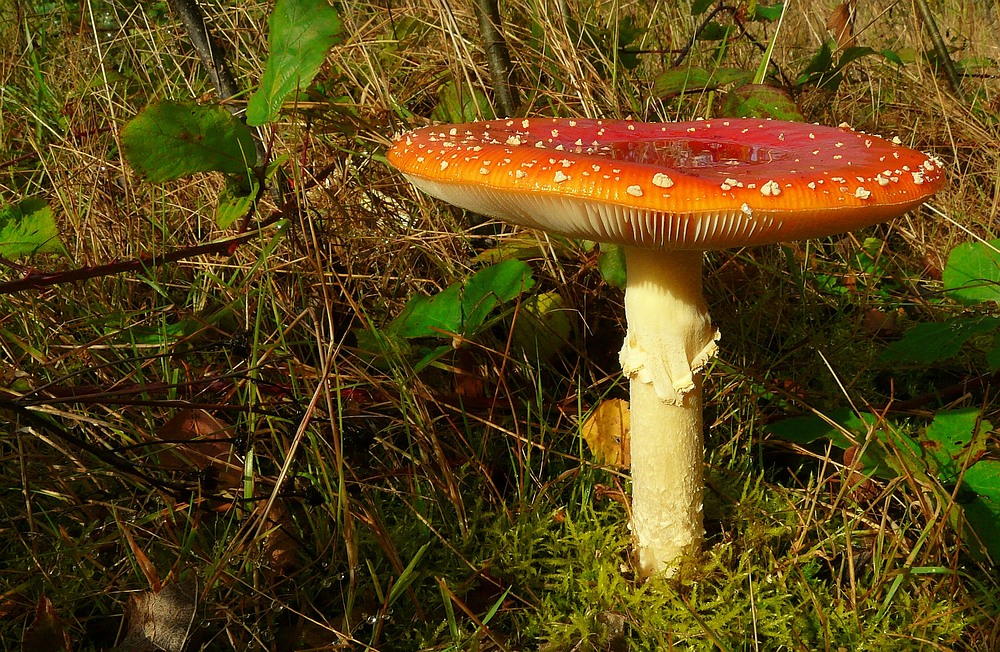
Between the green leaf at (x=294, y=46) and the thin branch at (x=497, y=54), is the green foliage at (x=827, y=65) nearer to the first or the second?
the thin branch at (x=497, y=54)

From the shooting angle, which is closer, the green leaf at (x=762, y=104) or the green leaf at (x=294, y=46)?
the green leaf at (x=294, y=46)

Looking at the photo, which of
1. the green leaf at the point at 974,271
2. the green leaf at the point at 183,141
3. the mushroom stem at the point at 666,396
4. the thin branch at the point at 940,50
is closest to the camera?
the mushroom stem at the point at 666,396

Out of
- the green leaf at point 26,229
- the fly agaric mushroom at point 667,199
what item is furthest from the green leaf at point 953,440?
the green leaf at point 26,229

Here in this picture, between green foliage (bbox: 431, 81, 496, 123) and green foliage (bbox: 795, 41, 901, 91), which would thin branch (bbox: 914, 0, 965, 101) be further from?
green foliage (bbox: 431, 81, 496, 123)

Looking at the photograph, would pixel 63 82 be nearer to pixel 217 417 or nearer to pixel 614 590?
pixel 217 417

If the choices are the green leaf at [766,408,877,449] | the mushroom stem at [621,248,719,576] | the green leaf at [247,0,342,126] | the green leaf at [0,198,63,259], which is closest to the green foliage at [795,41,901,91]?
the green leaf at [766,408,877,449]

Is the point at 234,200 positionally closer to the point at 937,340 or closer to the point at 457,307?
the point at 457,307

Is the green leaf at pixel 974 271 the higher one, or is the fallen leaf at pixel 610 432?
the green leaf at pixel 974 271
